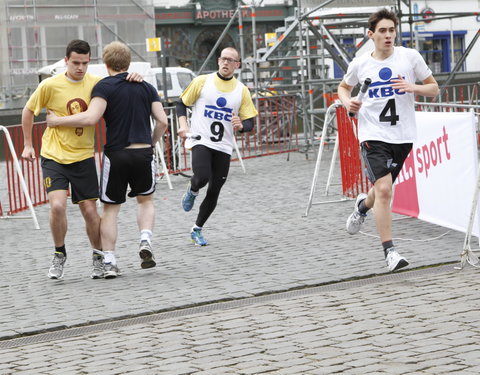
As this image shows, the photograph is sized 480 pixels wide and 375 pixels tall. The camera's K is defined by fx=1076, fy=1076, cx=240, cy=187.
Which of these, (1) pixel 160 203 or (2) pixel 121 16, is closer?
(1) pixel 160 203

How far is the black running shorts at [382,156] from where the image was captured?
8.10 meters

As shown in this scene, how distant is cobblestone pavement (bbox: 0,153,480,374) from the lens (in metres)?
5.56

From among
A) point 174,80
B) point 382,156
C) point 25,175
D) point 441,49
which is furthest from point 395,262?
point 441,49

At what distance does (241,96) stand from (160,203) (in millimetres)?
4188

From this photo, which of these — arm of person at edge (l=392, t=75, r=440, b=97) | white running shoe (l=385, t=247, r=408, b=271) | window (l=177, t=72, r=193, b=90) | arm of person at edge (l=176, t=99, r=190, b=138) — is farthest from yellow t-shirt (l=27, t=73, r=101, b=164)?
window (l=177, t=72, r=193, b=90)

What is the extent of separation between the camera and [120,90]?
8203mm

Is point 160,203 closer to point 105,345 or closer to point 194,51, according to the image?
point 105,345

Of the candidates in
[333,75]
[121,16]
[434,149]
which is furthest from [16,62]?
[434,149]

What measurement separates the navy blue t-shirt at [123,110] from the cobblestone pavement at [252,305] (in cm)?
109

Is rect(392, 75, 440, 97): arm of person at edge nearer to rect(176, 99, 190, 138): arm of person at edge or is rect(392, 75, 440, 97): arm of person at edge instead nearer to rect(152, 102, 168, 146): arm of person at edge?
rect(152, 102, 168, 146): arm of person at edge

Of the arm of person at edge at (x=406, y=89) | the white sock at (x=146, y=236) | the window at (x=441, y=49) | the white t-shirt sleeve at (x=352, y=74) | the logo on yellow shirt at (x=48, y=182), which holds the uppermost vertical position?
the window at (x=441, y=49)

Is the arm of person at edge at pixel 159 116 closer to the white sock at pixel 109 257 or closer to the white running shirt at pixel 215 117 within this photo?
the white sock at pixel 109 257

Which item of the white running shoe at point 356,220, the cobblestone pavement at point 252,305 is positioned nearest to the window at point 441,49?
the cobblestone pavement at point 252,305

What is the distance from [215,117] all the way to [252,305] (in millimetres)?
3290
